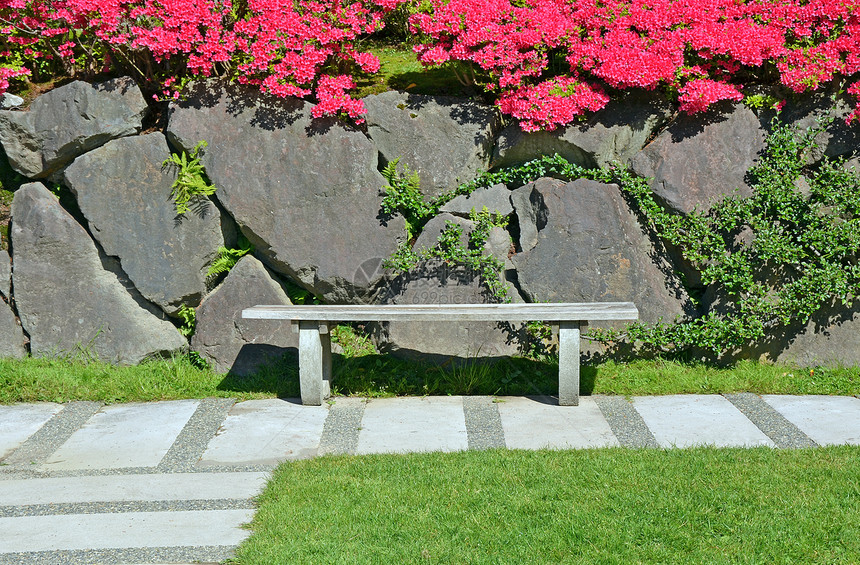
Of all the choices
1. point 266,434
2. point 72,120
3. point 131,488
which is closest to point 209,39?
point 72,120

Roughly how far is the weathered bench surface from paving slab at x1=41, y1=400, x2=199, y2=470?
84 centimetres

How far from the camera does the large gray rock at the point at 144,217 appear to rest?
6129 millimetres

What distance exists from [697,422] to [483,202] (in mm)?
2310

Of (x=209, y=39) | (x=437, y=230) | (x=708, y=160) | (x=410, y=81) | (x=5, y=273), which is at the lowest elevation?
(x=5, y=273)

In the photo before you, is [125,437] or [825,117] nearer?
[125,437]

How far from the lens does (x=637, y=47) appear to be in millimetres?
5930

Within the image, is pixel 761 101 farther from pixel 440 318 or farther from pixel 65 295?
pixel 65 295

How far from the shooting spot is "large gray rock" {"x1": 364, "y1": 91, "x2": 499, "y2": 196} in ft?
20.4

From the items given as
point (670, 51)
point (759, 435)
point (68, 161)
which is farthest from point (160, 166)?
point (759, 435)

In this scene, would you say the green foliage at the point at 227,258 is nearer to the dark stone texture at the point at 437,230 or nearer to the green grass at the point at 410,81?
the dark stone texture at the point at 437,230

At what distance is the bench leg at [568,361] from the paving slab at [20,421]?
3.33 m

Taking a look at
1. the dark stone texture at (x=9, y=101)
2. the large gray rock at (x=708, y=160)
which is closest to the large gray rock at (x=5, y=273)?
the dark stone texture at (x=9, y=101)

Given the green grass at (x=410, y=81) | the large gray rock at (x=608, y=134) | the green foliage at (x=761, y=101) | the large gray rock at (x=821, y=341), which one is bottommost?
the large gray rock at (x=821, y=341)

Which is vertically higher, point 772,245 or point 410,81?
point 410,81
